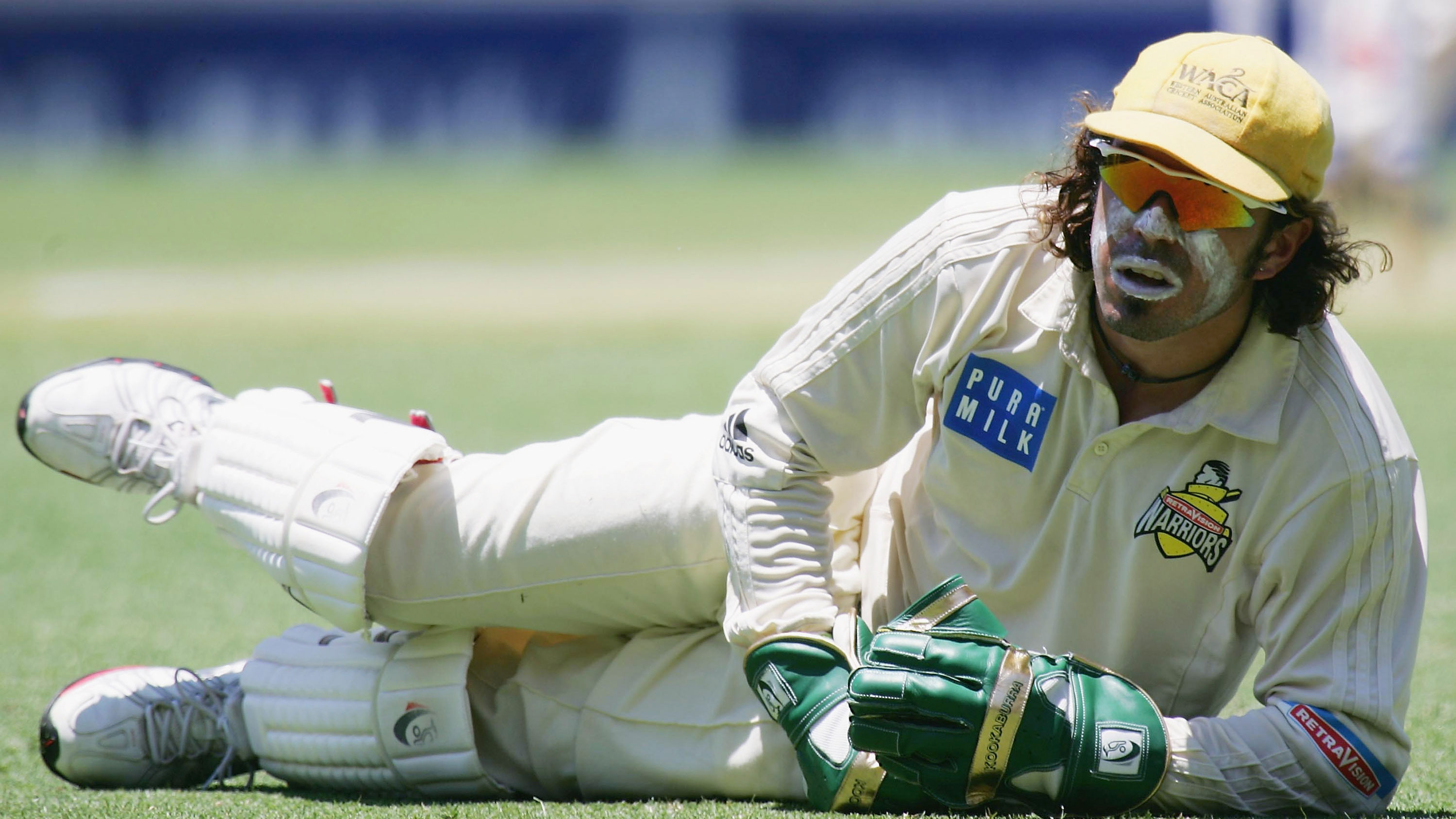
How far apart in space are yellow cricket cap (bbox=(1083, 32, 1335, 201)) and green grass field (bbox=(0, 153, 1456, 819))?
87 cm

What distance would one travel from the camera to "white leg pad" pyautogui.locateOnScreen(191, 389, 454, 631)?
86.9 inches

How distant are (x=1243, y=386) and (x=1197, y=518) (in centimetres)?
17

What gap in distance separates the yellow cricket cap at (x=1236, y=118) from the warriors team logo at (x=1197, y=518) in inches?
14.0

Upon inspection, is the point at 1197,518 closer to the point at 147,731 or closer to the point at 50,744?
the point at 147,731

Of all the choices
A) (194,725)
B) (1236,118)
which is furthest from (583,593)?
(1236,118)

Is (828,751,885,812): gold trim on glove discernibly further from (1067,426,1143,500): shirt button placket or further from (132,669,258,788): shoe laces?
(132,669,258,788): shoe laces

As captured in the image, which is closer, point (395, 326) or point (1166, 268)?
point (1166, 268)

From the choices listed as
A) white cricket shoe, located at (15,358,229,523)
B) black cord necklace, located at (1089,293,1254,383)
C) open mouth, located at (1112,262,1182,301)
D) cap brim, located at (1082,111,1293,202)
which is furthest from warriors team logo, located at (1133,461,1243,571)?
white cricket shoe, located at (15,358,229,523)

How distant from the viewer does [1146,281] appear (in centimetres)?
191

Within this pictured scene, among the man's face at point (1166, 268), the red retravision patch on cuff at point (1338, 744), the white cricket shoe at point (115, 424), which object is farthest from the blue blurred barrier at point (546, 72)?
the red retravision patch on cuff at point (1338, 744)

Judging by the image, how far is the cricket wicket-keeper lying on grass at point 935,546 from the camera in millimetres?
1886

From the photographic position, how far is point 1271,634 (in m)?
1.94

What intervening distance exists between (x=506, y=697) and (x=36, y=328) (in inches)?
260

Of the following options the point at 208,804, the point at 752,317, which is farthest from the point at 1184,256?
the point at 752,317
